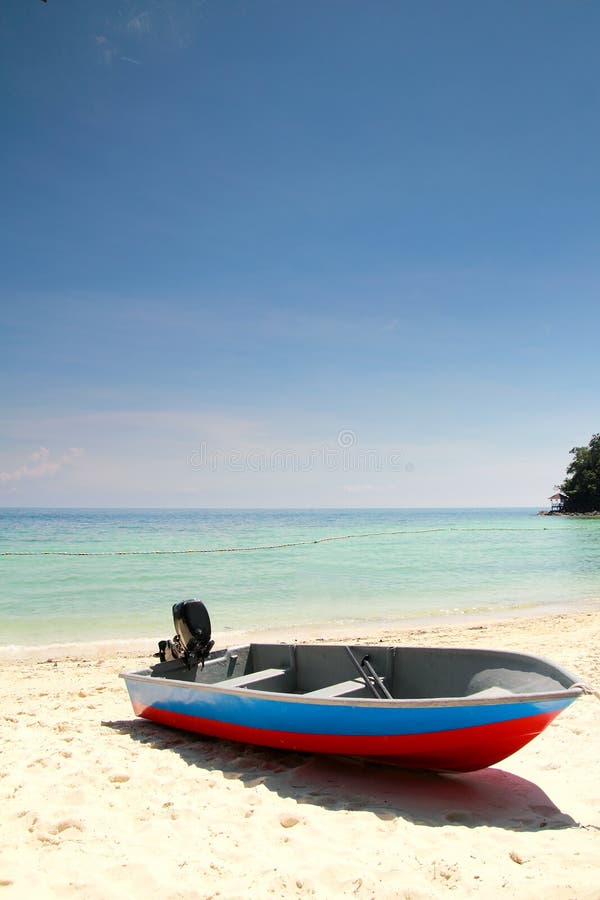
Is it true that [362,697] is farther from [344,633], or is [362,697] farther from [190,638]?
[344,633]

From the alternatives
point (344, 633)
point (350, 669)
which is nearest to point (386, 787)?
point (350, 669)

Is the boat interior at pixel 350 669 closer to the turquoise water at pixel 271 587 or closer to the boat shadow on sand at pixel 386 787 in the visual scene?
the boat shadow on sand at pixel 386 787

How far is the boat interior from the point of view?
572cm

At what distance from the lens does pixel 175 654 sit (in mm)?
7406

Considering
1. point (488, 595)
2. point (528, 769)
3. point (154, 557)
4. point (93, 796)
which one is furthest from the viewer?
point (154, 557)

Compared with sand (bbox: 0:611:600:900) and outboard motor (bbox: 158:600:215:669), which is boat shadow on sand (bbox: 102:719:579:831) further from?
outboard motor (bbox: 158:600:215:669)

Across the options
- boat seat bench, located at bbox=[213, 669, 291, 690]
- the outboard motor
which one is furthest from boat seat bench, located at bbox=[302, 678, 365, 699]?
the outboard motor

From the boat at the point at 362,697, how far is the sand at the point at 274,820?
31 cm

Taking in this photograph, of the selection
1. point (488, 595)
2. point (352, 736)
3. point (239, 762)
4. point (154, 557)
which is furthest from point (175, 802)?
point (154, 557)

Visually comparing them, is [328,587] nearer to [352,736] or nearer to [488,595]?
[488,595]

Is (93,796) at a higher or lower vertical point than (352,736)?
lower

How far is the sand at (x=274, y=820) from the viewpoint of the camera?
3.82 metres

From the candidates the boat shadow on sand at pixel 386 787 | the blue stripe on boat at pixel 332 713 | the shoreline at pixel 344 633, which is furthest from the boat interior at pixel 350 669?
the shoreline at pixel 344 633

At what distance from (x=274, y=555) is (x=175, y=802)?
3074 cm
